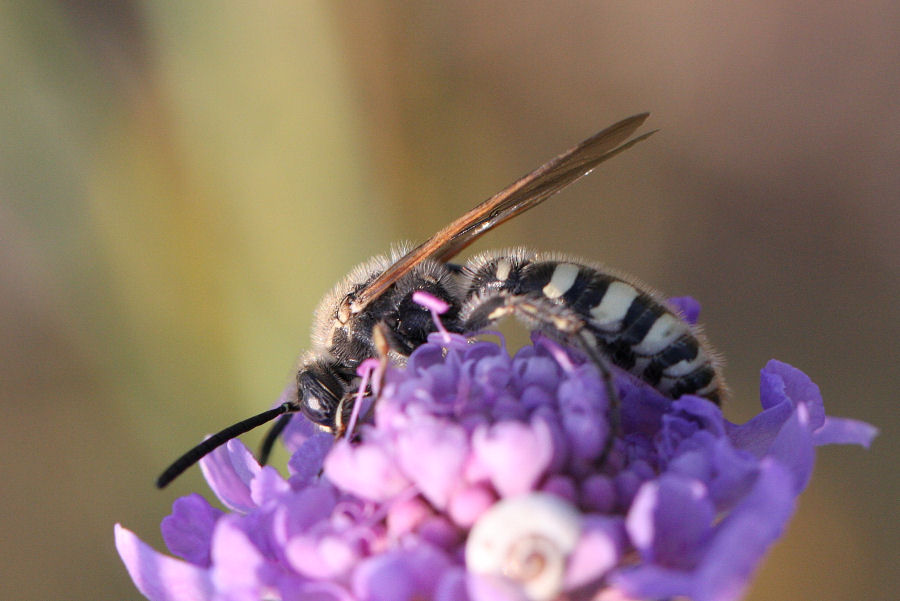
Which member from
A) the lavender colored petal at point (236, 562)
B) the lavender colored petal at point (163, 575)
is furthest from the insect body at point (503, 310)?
the lavender colored petal at point (236, 562)

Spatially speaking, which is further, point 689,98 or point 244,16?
point 689,98

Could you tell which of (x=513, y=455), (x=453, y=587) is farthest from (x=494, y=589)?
(x=513, y=455)

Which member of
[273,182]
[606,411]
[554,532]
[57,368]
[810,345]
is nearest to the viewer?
[554,532]

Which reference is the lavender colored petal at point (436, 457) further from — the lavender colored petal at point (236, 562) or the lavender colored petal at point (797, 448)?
the lavender colored petal at point (797, 448)

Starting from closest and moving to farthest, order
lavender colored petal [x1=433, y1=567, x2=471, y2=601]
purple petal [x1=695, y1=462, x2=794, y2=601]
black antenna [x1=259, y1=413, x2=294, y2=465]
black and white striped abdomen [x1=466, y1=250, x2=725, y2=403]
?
purple petal [x1=695, y1=462, x2=794, y2=601] → lavender colored petal [x1=433, y1=567, x2=471, y2=601] → black and white striped abdomen [x1=466, y1=250, x2=725, y2=403] → black antenna [x1=259, y1=413, x2=294, y2=465]

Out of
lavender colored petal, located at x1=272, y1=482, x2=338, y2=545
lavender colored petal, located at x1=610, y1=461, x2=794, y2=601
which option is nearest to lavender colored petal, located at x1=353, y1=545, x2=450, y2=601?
lavender colored petal, located at x1=272, y1=482, x2=338, y2=545

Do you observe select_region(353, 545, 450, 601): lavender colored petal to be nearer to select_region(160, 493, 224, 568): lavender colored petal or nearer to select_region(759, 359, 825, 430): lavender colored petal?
select_region(160, 493, 224, 568): lavender colored petal

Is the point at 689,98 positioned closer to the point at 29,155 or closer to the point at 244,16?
the point at 244,16

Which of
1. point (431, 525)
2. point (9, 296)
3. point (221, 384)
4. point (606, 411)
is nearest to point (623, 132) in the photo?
point (606, 411)
